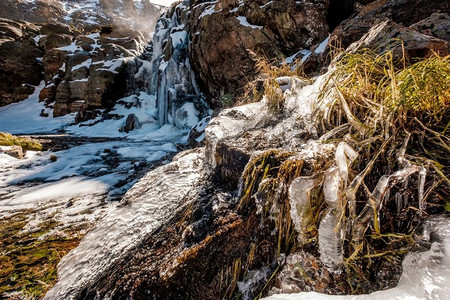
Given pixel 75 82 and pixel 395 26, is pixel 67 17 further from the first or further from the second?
pixel 395 26

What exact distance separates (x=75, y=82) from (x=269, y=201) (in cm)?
2295

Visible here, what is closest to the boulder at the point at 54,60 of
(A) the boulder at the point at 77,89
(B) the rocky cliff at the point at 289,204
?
(A) the boulder at the point at 77,89

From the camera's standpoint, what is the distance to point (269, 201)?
1.17 metres

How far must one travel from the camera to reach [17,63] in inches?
835

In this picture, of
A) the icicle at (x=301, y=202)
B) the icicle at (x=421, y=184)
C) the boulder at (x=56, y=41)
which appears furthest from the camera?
the boulder at (x=56, y=41)

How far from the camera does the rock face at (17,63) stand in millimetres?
20844

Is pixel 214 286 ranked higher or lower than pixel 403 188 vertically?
lower

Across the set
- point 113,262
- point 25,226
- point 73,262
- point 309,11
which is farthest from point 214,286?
point 309,11

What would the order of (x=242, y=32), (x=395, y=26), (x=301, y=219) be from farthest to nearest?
(x=242, y=32) < (x=395, y=26) < (x=301, y=219)

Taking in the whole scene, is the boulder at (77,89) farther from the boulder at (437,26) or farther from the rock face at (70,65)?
the boulder at (437,26)

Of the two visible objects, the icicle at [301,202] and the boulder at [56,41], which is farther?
the boulder at [56,41]

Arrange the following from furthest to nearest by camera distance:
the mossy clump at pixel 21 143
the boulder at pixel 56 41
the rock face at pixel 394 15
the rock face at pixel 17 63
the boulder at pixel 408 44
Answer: the boulder at pixel 56 41 < the rock face at pixel 17 63 < the mossy clump at pixel 21 143 < the rock face at pixel 394 15 < the boulder at pixel 408 44

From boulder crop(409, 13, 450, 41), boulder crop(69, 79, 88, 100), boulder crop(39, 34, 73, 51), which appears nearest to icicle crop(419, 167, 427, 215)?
boulder crop(409, 13, 450, 41)

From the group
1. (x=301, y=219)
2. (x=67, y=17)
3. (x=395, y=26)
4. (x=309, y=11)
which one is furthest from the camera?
(x=67, y=17)
